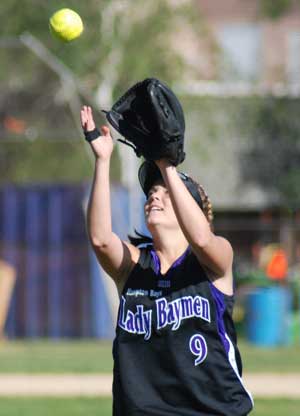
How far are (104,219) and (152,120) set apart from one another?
1.46 ft

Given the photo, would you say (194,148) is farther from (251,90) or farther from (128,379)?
(128,379)

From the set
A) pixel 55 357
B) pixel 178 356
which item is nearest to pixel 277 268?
pixel 55 357

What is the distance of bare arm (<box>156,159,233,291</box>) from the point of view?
403 centimetres

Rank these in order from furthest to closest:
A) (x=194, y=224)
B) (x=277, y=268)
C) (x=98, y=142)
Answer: (x=277, y=268) → (x=98, y=142) → (x=194, y=224)

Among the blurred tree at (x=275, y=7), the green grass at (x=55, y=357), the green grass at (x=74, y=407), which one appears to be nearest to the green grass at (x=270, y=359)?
the green grass at (x=55, y=357)

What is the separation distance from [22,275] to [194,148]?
8271mm

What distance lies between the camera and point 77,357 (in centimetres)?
1382

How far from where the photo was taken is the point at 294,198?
25.3 metres

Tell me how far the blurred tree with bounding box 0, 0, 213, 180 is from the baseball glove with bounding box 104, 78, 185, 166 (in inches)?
739

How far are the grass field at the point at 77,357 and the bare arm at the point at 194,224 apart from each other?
7.94 meters

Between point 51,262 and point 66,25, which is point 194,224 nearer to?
point 66,25

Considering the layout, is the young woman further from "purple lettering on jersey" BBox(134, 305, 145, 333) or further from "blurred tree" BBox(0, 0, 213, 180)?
"blurred tree" BBox(0, 0, 213, 180)

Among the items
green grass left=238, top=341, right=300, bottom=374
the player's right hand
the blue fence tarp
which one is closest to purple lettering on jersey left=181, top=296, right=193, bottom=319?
the player's right hand

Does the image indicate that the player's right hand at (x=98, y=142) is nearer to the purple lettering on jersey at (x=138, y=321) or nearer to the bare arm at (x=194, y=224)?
the bare arm at (x=194, y=224)
